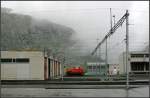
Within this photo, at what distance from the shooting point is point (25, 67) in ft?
190

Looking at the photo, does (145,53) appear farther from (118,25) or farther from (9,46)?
(118,25)

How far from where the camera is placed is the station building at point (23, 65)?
57.8 m

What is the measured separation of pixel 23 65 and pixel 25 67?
50 cm

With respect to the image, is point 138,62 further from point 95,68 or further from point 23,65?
point 23,65

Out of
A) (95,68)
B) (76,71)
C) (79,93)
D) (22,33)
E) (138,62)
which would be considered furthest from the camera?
(138,62)

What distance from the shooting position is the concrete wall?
190 feet

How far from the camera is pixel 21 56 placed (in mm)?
58312

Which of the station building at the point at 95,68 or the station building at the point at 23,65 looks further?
the station building at the point at 95,68

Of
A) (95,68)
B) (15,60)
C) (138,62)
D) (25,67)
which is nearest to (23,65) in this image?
(25,67)

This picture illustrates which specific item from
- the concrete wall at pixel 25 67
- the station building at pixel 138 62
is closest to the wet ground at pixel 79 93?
the concrete wall at pixel 25 67

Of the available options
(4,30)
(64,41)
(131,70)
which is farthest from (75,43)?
(131,70)

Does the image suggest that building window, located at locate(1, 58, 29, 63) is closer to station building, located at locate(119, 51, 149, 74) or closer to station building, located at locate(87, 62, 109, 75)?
station building, located at locate(87, 62, 109, 75)

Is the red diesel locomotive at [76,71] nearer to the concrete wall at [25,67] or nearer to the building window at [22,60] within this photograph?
the concrete wall at [25,67]

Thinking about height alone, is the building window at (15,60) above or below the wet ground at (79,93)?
above
